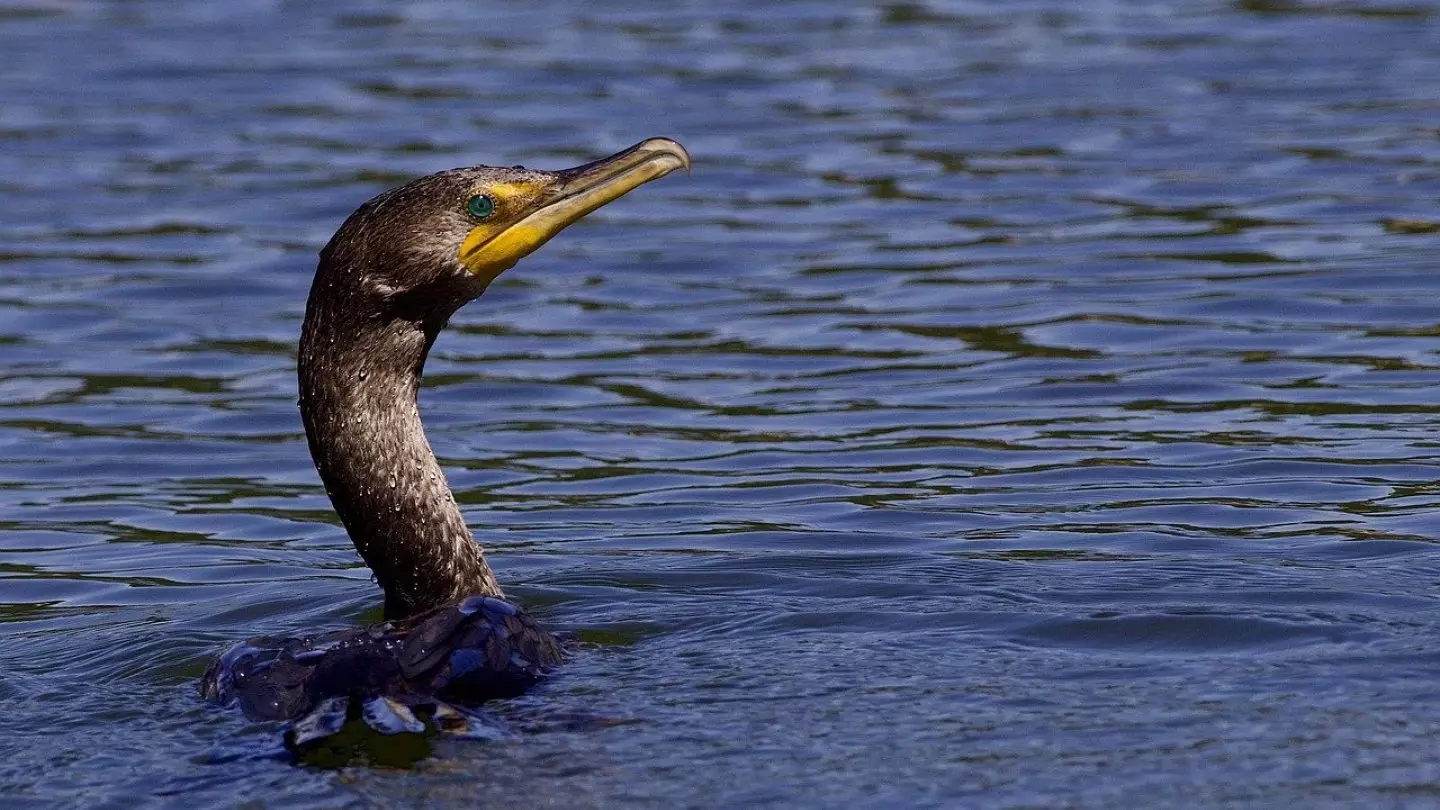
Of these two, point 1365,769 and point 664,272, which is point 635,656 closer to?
point 1365,769

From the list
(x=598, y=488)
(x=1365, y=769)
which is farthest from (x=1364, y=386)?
(x=1365, y=769)

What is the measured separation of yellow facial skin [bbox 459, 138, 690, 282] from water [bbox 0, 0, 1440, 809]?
107cm

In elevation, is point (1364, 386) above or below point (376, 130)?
below

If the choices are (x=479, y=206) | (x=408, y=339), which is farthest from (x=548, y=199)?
(x=408, y=339)

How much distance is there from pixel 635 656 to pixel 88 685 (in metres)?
1.42

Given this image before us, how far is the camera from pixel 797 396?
9.80m

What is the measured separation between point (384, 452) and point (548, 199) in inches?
32.7

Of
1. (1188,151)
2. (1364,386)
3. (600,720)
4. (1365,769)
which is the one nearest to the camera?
(1365,769)

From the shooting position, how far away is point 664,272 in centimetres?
1184

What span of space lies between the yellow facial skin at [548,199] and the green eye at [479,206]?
0.02m

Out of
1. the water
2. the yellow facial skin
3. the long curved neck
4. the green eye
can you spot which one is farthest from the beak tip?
the water

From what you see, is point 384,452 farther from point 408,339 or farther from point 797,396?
point 797,396

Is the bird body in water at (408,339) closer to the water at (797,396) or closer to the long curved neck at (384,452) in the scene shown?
the long curved neck at (384,452)

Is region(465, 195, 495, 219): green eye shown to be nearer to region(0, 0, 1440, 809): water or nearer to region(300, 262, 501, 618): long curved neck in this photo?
region(300, 262, 501, 618): long curved neck
